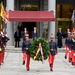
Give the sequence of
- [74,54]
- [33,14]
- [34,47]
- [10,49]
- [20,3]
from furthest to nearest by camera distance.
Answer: [20,3] < [33,14] < [10,49] < [74,54] < [34,47]

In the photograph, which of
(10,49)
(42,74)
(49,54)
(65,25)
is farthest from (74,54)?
(65,25)

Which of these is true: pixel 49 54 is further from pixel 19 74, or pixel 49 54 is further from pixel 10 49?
pixel 10 49

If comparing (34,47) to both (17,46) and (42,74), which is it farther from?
(17,46)

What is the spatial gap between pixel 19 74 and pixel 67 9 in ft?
74.1

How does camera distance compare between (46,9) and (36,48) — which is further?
(46,9)

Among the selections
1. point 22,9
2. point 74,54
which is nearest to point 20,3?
point 22,9

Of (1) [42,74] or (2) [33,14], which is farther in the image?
(2) [33,14]

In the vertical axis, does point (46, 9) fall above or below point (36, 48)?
above

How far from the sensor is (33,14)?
34.3 m

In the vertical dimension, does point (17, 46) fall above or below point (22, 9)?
below

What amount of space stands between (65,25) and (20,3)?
5.28 metres

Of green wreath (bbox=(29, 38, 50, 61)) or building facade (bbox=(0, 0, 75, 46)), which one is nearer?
green wreath (bbox=(29, 38, 50, 61))

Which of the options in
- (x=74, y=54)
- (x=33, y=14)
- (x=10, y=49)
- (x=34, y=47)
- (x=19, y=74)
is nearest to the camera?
(x=19, y=74)

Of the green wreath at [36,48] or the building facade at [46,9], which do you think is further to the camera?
the building facade at [46,9]
